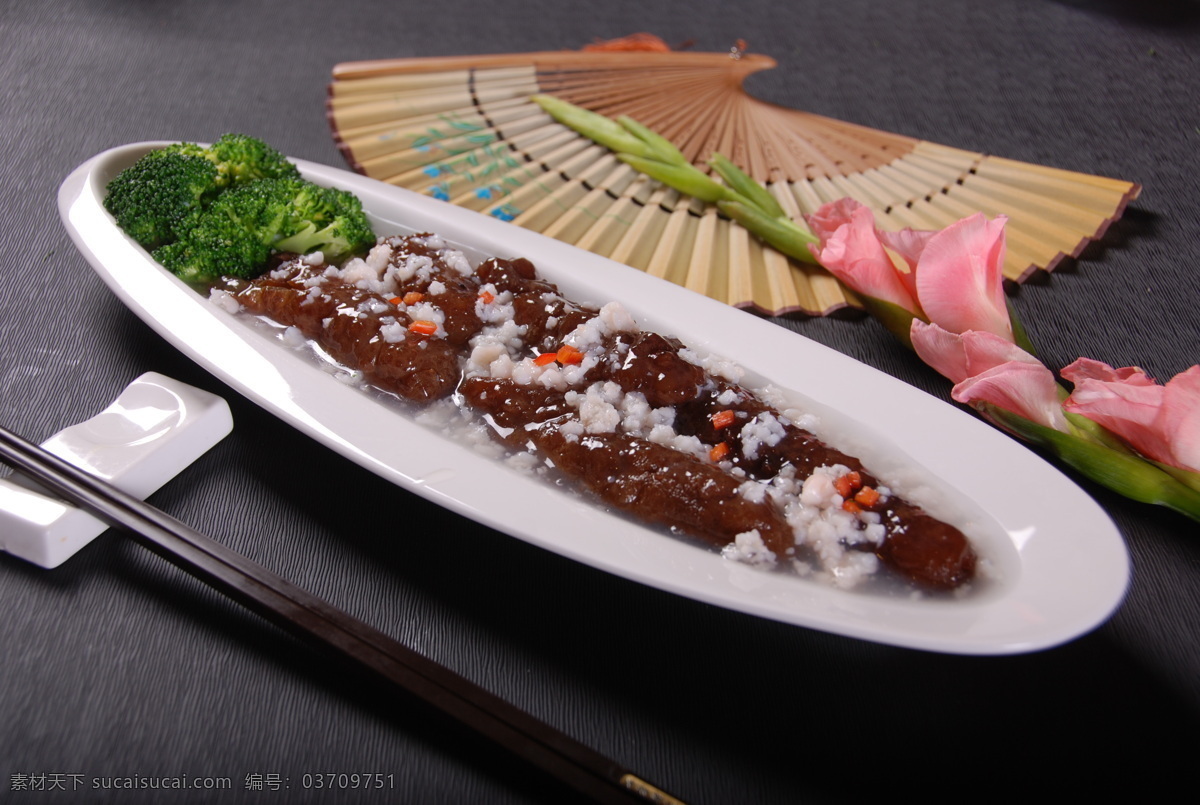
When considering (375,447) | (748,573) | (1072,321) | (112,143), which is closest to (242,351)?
(375,447)

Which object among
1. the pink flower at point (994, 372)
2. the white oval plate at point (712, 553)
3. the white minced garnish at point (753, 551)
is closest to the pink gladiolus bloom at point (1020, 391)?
the pink flower at point (994, 372)

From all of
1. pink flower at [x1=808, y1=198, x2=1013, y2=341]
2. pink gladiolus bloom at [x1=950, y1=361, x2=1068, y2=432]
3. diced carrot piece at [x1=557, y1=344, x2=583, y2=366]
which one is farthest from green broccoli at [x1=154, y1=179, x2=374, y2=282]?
pink gladiolus bloom at [x1=950, y1=361, x2=1068, y2=432]

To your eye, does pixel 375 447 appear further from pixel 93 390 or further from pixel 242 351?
pixel 93 390

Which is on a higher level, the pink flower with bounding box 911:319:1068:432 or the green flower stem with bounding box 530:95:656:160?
the pink flower with bounding box 911:319:1068:432

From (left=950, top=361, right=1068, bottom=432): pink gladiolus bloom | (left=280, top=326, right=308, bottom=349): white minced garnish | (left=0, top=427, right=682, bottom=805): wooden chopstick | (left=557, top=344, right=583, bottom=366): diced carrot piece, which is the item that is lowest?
(left=0, top=427, right=682, bottom=805): wooden chopstick

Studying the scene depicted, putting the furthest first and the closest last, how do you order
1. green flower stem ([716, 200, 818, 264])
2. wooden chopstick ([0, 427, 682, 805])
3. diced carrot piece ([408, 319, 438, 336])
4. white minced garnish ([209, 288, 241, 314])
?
green flower stem ([716, 200, 818, 264])
white minced garnish ([209, 288, 241, 314])
diced carrot piece ([408, 319, 438, 336])
wooden chopstick ([0, 427, 682, 805])

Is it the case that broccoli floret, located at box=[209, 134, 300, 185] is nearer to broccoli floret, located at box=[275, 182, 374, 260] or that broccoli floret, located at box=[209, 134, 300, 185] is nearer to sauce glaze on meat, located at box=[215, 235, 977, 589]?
broccoli floret, located at box=[275, 182, 374, 260]

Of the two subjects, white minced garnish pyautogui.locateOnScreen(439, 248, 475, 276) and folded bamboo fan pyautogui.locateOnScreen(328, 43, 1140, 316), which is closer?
white minced garnish pyautogui.locateOnScreen(439, 248, 475, 276)

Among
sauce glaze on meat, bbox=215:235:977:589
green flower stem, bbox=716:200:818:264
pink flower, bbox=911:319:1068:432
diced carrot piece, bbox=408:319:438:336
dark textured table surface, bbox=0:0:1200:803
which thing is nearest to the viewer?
dark textured table surface, bbox=0:0:1200:803
